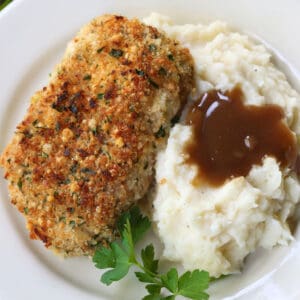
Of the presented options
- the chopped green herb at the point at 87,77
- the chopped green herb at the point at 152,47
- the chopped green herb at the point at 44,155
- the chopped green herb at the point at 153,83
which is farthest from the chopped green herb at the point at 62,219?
the chopped green herb at the point at 152,47

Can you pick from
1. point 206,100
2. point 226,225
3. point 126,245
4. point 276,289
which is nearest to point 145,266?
point 126,245

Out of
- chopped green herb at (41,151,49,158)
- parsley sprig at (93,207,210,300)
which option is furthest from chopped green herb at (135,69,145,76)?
parsley sprig at (93,207,210,300)

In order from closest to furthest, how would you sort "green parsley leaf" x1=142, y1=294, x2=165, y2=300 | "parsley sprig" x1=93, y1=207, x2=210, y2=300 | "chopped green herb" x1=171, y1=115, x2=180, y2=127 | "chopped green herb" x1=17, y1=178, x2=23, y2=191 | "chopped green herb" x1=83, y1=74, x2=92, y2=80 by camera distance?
"parsley sprig" x1=93, y1=207, x2=210, y2=300, "green parsley leaf" x1=142, y1=294, x2=165, y2=300, "chopped green herb" x1=17, y1=178, x2=23, y2=191, "chopped green herb" x1=83, y1=74, x2=92, y2=80, "chopped green herb" x1=171, y1=115, x2=180, y2=127

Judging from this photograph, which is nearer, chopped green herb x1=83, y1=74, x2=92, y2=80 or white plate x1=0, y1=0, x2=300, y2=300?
white plate x1=0, y1=0, x2=300, y2=300

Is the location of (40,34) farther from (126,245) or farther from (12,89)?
(126,245)

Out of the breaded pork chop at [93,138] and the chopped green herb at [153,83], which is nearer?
the breaded pork chop at [93,138]

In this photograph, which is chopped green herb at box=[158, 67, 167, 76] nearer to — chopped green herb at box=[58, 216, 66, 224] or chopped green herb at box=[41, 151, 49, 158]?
chopped green herb at box=[41, 151, 49, 158]

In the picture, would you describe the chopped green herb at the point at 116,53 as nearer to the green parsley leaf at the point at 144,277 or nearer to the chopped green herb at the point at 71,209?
the chopped green herb at the point at 71,209
